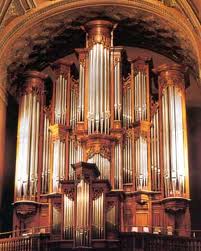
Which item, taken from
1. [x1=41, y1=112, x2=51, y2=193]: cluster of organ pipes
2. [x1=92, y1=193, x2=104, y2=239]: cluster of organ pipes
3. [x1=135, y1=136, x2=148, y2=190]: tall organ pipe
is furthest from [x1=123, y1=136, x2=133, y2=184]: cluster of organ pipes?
[x1=41, y1=112, x2=51, y2=193]: cluster of organ pipes

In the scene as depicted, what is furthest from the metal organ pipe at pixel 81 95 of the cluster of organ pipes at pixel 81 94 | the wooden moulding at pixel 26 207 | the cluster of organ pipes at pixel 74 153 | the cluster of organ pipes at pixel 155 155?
the wooden moulding at pixel 26 207

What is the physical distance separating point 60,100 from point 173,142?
2943 millimetres

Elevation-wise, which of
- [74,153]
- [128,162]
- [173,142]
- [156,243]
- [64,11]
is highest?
[64,11]

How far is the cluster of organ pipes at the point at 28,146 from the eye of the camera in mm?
18328

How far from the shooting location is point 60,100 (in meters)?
19.0

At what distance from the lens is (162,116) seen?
18438mm

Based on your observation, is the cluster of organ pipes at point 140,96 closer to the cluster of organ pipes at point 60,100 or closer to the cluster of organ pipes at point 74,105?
the cluster of organ pipes at point 74,105

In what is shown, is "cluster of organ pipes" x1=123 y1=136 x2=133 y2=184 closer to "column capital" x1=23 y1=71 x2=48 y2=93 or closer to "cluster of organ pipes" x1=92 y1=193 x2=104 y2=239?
"cluster of organ pipes" x1=92 y1=193 x2=104 y2=239

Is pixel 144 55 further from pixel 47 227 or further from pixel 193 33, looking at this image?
pixel 47 227

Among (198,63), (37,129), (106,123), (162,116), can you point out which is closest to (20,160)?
(37,129)

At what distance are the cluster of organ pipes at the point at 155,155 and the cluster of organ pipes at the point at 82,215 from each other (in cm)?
200

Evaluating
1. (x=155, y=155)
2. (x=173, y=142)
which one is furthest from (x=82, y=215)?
(x=173, y=142)

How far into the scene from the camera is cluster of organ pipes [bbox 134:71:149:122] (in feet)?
60.7

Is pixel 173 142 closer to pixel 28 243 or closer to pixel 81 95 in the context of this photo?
pixel 81 95
